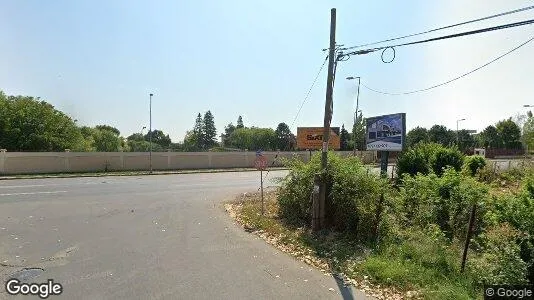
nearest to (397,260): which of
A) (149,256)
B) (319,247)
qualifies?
(319,247)

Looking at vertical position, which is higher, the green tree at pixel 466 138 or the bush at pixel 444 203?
the green tree at pixel 466 138

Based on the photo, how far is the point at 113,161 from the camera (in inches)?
1566

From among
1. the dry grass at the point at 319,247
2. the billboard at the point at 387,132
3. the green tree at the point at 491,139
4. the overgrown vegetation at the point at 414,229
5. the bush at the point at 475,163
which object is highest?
A: the green tree at the point at 491,139

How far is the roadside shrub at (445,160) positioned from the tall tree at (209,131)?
12197 centimetres

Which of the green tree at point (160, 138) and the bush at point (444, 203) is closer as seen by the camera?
the bush at point (444, 203)

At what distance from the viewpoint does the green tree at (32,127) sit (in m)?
A: 43.1

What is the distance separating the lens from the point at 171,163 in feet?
143

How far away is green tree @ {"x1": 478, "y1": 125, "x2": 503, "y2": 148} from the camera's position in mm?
99062

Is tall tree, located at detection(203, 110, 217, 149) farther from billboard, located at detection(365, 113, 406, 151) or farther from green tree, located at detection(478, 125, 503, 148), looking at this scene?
billboard, located at detection(365, 113, 406, 151)

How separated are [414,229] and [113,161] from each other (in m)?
35.7

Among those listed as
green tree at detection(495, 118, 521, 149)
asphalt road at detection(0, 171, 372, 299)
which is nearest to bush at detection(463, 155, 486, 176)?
asphalt road at detection(0, 171, 372, 299)

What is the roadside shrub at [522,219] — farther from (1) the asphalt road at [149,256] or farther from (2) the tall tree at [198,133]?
(2) the tall tree at [198,133]

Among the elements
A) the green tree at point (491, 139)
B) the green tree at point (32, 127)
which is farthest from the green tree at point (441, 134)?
the green tree at point (32, 127)

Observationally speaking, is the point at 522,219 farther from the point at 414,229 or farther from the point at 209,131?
the point at 209,131
